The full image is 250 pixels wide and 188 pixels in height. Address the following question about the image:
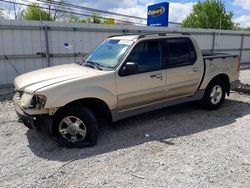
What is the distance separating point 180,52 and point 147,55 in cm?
94

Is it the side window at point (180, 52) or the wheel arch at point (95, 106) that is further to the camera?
the side window at point (180, 52)

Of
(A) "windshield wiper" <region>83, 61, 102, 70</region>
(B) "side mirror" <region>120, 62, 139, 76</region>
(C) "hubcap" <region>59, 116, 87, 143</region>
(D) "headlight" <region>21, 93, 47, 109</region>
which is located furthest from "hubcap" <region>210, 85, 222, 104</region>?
(D) "headlight" <region>21, 93, 47, 109</region>

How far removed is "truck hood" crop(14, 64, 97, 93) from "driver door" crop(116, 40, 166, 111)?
65 centimetres

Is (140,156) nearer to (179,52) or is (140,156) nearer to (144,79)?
(144,79)

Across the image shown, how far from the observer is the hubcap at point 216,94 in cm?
633

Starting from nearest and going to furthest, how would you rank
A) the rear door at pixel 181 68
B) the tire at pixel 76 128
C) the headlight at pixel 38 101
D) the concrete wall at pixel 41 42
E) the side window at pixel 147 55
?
1. the headlight at pixel 38 101
2. the tire at pixel 76 128
3. the side window at pixel 147 55
4. the rear door at pixel 181 68
5. the concrete wall at pixel 41 42

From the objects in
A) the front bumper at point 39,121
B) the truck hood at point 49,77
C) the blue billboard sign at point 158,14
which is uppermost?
the blue billboard sign at point 158,14

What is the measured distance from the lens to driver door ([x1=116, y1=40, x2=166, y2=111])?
468 centimetres

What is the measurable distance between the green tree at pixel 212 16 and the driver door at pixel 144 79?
110 feet

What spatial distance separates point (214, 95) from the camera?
638cm

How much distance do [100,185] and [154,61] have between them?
107 inches

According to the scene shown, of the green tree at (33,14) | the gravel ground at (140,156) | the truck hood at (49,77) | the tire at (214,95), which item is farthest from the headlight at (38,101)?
the green tree at (33,14)

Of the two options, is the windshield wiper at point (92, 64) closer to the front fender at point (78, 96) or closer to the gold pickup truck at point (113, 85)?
the gold pickup truck at point (113, 85)

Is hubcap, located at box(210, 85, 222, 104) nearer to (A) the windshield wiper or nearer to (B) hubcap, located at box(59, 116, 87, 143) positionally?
(A) the windshield wiper
